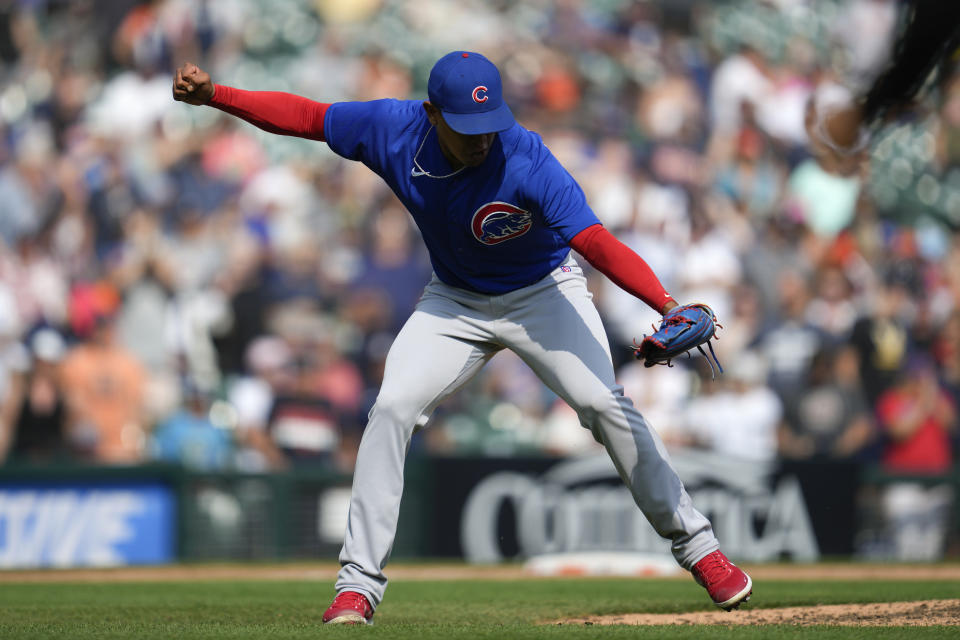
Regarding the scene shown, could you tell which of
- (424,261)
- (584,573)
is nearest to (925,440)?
(584,573)

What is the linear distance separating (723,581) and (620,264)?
127 centimetres

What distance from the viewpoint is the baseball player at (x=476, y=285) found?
4543 mm

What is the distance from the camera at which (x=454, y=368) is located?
485cm

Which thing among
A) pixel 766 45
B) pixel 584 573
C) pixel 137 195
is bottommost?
pixel 584 573

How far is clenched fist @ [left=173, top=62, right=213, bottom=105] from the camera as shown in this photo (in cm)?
469

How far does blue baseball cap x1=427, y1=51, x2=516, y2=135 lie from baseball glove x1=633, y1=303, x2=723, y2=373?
858 mm

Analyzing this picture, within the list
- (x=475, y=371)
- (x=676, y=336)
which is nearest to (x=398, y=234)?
(x=475, y=371)

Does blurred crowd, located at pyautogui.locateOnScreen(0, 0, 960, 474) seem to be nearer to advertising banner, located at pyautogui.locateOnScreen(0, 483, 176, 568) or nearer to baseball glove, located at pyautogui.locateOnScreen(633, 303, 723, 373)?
advertising banner, located at pyautogui.locateOnScreen(0, 483, 176, 568)

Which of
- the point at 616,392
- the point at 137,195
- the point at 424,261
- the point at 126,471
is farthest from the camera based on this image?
the point at 137,195

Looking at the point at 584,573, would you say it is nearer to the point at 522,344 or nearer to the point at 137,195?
the point at 522,344

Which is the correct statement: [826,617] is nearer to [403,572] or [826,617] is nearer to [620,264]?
[620,264]

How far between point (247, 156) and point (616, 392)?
28.9ft

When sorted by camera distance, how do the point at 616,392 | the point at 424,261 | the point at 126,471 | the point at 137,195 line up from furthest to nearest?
the point at 137,195
the point at 424,261
the point at 126,471
the point at 616,392

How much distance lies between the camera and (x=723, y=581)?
4828 millimetres
